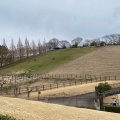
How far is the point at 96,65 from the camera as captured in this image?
266 ft

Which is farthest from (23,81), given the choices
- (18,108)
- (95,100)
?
(18,108)

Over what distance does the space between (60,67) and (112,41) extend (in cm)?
8239

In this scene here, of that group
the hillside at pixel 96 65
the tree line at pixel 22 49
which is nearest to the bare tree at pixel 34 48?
the tree line at pixel 22 49

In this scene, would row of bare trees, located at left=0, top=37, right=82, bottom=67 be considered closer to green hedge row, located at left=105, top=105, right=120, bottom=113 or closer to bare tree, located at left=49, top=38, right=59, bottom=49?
bare tree, located at left=49, top=38, right=59, bottom=49

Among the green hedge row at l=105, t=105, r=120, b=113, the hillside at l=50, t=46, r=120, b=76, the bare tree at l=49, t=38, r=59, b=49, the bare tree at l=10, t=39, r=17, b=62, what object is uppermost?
the bare tree at l=49, t=38, r=59, b=49

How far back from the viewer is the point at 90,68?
78.6 m

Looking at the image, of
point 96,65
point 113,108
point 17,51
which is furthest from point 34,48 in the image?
point 113,108

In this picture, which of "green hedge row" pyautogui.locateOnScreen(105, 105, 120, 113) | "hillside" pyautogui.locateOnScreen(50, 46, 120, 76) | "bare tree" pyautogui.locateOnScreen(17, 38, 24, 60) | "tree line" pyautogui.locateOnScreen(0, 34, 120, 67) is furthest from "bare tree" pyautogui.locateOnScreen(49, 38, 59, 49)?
"green hedge row" pyautogui.locateOnScreen(105, 105, 120, 113)

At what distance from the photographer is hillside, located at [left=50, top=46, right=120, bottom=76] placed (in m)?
73.1

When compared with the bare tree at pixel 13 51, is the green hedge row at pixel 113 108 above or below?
below

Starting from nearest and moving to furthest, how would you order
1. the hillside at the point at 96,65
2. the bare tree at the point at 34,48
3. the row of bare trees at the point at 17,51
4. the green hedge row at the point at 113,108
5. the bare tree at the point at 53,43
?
the green hedge row at the point at 113,108 < the hillside at the point at 96,65 < the row of bare trees at the point at 17,51 < the bare tree at the point at 34,48 < the bare tree at the point at 53,43

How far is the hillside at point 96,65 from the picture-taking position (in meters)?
73.1

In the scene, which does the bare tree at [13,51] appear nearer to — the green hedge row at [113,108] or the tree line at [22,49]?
the tree line at [22,49]

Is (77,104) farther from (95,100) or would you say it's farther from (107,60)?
(107,60)
